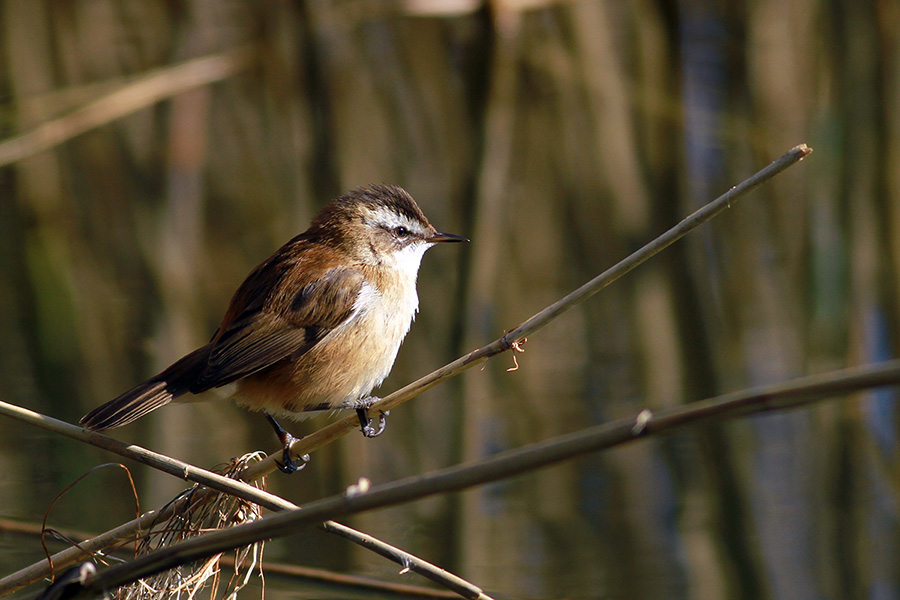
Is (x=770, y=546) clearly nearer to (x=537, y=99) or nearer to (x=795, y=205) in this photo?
(x=795, y=205)

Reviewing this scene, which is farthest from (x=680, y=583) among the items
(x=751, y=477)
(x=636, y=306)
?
(x=636, y=306)

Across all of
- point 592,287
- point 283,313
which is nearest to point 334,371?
point 283,313

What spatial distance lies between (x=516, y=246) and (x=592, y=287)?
4543 millimetres

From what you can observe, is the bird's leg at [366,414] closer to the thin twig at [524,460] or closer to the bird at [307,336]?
the bird at [307,336]

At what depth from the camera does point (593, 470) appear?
5.17 meters

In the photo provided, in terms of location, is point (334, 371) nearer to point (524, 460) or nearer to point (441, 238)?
point (441, 238)

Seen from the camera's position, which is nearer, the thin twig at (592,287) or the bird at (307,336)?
the thin twig at (592,287)

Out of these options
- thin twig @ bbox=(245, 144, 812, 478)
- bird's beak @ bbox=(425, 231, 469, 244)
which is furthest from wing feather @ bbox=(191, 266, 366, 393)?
thin twig @ bbox=(245, 144, 812, 478)

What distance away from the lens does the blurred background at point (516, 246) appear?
14.9 ft

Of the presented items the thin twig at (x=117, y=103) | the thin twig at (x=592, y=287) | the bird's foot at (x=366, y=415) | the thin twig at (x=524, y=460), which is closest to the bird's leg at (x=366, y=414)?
the bird's foot at (x=366, y=415)

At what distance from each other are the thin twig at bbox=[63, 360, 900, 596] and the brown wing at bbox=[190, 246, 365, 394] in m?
1.52

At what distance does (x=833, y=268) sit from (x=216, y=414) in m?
3.87

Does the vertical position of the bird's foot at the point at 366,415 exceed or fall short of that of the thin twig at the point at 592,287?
it exceeds it

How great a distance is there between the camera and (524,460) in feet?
5.41
